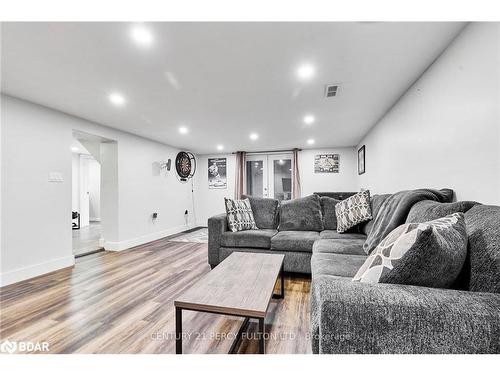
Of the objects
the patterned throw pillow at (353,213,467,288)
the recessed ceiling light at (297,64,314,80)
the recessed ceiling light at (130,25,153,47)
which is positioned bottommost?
the patterned throw pillow at (353,213,467,288)

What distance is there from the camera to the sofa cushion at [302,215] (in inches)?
125

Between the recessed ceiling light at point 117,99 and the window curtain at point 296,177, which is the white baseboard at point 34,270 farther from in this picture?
the window curtain at point 296,177

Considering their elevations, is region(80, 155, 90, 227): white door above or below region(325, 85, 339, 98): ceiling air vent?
below

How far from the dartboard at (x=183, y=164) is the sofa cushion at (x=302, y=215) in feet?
11.5

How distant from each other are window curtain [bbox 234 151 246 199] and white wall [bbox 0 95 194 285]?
2.81m

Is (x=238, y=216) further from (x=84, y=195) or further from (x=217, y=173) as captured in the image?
(x=84, y=195)

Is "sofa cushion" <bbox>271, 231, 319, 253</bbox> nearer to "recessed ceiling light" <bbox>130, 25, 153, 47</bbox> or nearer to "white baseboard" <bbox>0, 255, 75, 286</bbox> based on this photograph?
"recessed ceiling light" <bbox>130, 25, 153, 47</bbox>

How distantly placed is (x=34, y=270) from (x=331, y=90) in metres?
4.11

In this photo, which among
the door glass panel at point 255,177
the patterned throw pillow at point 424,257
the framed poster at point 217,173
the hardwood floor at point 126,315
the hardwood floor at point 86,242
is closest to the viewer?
the patterned throw pillow at point 424,257

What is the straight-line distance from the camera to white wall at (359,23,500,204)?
1314 mm

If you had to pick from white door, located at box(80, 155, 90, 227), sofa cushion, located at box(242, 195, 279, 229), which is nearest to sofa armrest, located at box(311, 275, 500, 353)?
sofa cushion, located at box(242, 195, 279, 229)

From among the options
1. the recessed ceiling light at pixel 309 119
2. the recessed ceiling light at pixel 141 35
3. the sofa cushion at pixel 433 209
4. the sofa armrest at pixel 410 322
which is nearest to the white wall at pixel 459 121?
the sofa cushion at pixel 433 209

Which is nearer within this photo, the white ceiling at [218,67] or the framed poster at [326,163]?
the white ceiling at [218,67]

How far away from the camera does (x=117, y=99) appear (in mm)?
2668
